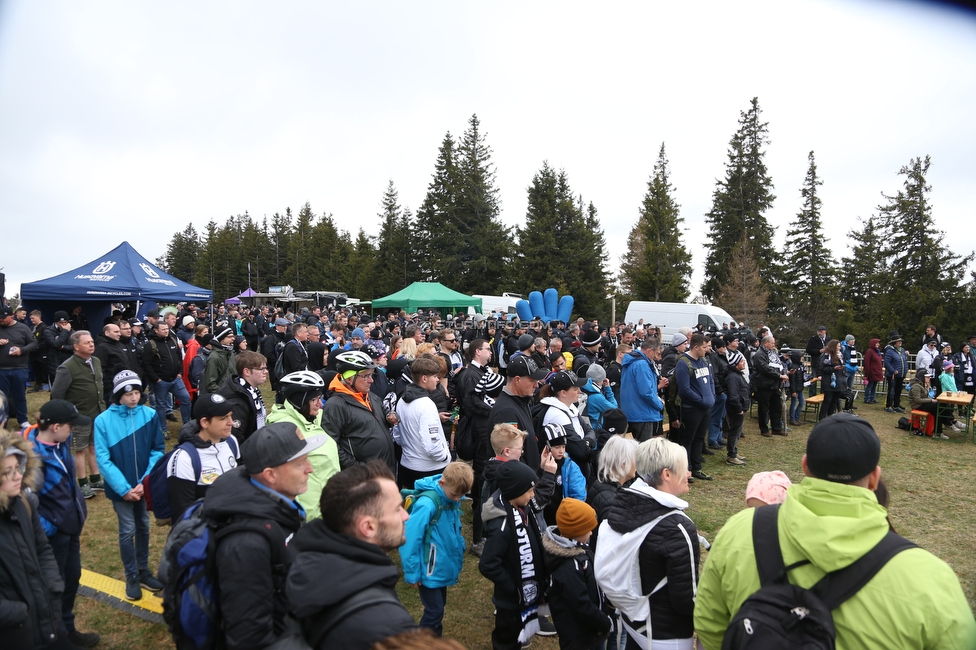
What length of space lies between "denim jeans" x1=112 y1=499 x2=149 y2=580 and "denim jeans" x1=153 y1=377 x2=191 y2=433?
4601mm

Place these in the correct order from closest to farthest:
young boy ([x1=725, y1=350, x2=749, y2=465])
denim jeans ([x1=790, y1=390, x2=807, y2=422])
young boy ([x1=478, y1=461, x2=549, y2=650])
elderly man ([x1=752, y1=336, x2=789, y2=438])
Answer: young boy ([x1=478, y1=461, x2=549, y2=650]), young boy ([x1=725, y1=350, x2=749, y2=465]), elderly man ([x1=752, y1=336, x2=789, y2=438]), denim jeans ([x1=790, y1=390, x2=807, y2=422])

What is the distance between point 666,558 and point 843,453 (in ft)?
3.59

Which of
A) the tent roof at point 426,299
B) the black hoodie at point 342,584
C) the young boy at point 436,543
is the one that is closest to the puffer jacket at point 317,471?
the young boy at point 436,543

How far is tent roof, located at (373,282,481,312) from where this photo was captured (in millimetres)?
22859

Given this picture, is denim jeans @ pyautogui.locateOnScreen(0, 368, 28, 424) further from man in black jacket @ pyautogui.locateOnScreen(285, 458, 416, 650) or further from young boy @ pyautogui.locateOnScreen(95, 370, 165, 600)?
man in black jacket @ pyautogui.locateOnScreen(285, 458, 416, 650)

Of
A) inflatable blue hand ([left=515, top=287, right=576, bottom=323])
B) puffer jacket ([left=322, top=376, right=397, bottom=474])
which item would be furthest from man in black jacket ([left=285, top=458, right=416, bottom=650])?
inflatable blue hand ([left=515, top=287, right=576, bottom=323])

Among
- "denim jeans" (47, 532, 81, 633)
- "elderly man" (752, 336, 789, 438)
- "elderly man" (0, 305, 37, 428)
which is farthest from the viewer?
"elderly man" (752, 336, 789, 438)

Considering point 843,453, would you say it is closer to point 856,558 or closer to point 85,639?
point 856,558

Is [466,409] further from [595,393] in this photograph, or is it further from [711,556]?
[711,556]

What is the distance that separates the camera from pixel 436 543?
3.38 m

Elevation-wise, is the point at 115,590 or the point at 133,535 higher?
the point at 133,535

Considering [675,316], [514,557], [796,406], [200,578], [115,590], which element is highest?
[675,316]

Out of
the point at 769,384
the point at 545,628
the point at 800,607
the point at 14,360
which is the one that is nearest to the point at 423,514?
the point at 545,628

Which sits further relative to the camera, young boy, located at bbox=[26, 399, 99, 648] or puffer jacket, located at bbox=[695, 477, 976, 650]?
young boy, located at bbox=[26, 399, 99, 648]
